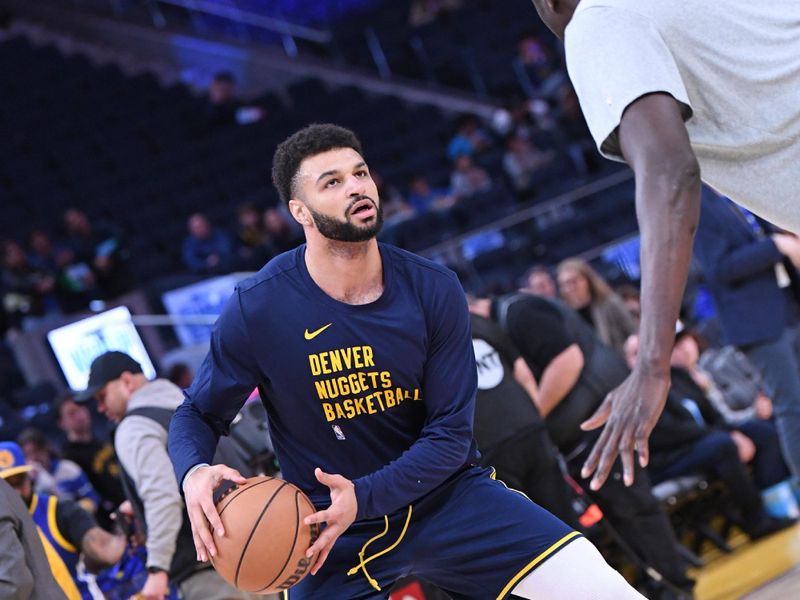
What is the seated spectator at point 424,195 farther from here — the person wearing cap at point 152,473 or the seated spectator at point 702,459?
the person wearing cap at point 152,473

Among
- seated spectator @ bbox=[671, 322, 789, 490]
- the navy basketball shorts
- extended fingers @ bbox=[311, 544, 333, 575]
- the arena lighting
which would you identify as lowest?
seated spectator @ bbox=[671, 322, 789, 490]

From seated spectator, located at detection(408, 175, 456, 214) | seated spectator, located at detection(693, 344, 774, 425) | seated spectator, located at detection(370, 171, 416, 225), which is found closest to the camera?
seated spectator, located at detection(693, 344, 774, 425)

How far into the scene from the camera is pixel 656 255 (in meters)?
2.14

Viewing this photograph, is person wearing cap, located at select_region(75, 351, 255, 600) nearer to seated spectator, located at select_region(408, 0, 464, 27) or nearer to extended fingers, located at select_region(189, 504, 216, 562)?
extended fingers, located at select_region(189, 504, 216, 562)

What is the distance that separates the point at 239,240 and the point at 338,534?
9983mm

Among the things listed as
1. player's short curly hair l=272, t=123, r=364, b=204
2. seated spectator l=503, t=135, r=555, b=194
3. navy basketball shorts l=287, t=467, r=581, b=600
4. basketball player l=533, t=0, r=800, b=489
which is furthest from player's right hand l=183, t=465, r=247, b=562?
seated spectator l=503, t=135, r=555, b=194

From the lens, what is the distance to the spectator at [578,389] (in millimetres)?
6141

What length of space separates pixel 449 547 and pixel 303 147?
4.32ft

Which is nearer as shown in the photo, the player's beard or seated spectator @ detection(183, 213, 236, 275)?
the player's beard

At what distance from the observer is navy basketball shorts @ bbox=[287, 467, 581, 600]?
354 centimetres

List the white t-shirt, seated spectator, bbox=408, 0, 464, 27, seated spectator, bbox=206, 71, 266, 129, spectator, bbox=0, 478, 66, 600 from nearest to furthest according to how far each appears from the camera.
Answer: the white t-shirt, spectator, bbox=0, 478, 66, 600, seated spectator, bbox=206, 71, 266, 129, seated spectator, bbox=408, 0, 464, 27

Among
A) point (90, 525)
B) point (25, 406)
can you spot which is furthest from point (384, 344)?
point (25, 406)

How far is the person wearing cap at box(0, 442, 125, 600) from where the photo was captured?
559 centimetres

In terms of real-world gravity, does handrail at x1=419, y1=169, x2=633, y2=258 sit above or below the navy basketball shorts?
above
